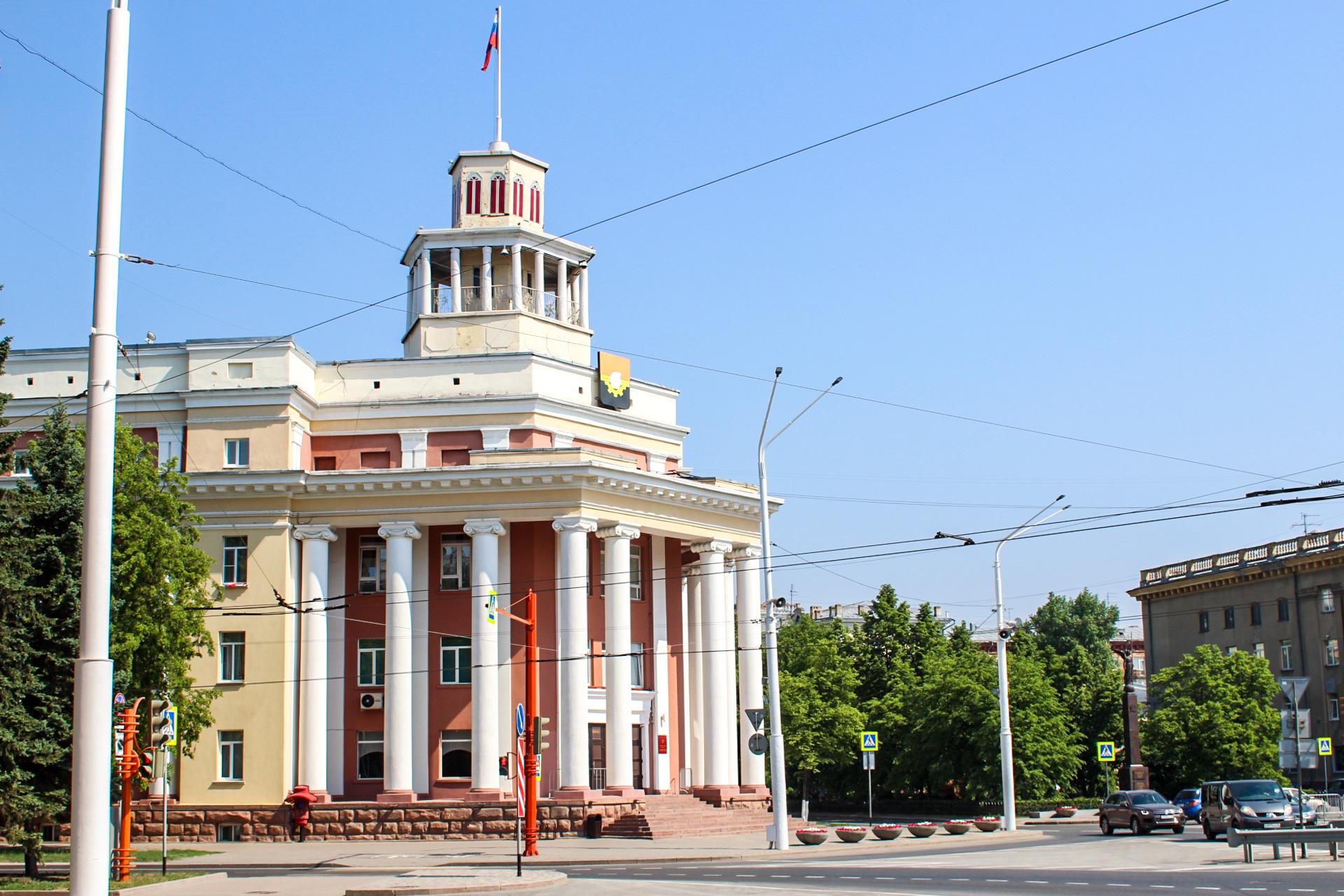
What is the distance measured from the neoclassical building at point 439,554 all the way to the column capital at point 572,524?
0.13 metres

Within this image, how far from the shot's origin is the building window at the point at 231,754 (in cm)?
4569

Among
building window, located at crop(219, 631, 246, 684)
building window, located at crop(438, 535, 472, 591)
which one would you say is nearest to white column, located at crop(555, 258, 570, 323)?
building window, located at crop(438, 535, 472, 591)

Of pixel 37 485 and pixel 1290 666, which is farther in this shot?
pixel 1290 666

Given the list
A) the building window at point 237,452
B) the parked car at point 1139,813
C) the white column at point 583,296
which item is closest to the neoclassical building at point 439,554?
the building window at point 237,452

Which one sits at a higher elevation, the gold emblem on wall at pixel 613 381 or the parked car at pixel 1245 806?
the gold emblem on wall at pixel 613 381

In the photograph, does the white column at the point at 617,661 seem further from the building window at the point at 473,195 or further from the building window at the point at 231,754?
the building window at the point at 473,195

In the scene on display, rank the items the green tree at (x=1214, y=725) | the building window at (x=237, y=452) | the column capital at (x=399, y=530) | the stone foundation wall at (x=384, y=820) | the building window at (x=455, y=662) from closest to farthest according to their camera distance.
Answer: the stone foundation wall at (x=384, y=820)
the column capital at (x=399, y=530)
the building window at (x=237, y=452)
the building window at (x=455, y=662)
the green tree at (x=1214, y=725)

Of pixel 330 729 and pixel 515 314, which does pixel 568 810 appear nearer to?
pixel 330 729

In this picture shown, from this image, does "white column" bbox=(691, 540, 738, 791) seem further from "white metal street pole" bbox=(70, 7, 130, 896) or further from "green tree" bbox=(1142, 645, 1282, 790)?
"white metal street pole" bbox=(70, 7, 130, 896)

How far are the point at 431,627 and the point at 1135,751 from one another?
30.0 meters

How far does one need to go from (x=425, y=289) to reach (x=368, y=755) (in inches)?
662

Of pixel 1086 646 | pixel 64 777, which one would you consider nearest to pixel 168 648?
pixel 64 777

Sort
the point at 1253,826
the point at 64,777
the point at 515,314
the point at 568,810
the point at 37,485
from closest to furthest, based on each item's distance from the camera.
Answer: the point at 64,777 < the point at 37,485 < the point at 1253,826 < the point at 568,810 < the point at 515,314

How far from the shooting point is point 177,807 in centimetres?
4494
